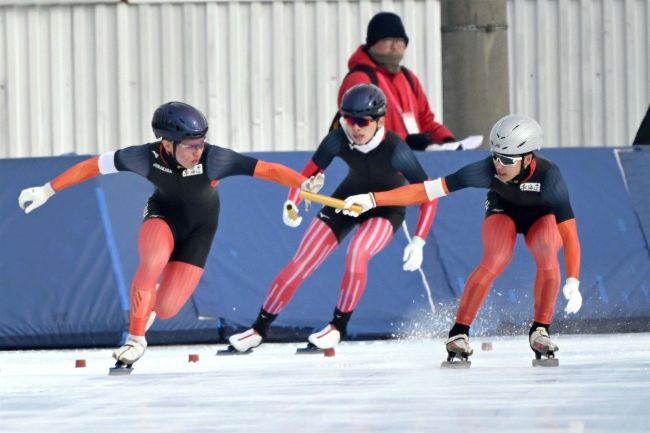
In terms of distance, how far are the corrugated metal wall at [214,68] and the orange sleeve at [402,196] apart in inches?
321

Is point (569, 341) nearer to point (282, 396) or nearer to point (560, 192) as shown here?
point (560, 192)

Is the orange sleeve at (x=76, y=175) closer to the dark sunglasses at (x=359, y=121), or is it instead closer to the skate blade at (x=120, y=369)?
the skate blade at (x=120, y=369)

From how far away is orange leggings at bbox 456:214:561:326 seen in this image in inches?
401

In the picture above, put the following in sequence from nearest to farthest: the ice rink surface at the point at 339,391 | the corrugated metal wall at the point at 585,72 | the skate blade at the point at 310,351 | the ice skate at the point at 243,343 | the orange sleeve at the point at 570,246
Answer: the ice rink surface at the point at 339,391 → the orange sleeve at the point at 570,246 → the skate blade at the point at 310,351 → the ice skate at the point at 243,343 → the corrugated metal wall at the point at 585,72

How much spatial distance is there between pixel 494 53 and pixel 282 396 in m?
6.10

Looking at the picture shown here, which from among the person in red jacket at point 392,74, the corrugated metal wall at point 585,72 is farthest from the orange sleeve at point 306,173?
the corrugated metal wall at point 585,72

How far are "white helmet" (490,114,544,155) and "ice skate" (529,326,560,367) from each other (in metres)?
1.05

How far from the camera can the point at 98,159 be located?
1044 centimetres

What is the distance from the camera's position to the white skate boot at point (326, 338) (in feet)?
36.3

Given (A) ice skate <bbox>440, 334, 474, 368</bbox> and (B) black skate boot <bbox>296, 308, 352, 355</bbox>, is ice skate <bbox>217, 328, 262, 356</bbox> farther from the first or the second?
(A) ice skate <bbox>440, 334, 474, 368</bbox>

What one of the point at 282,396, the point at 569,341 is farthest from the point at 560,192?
the point at 282,396

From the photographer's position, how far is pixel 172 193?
1037 centimetres

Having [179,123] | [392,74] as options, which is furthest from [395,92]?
[179,123]

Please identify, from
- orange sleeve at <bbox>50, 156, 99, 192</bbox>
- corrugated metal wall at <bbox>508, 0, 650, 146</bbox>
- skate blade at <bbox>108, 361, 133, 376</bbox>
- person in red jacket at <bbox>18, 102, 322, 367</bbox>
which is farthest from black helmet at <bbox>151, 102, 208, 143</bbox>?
corrugated metal wall at <bbox>508, 0, 650, 146</bbox>
